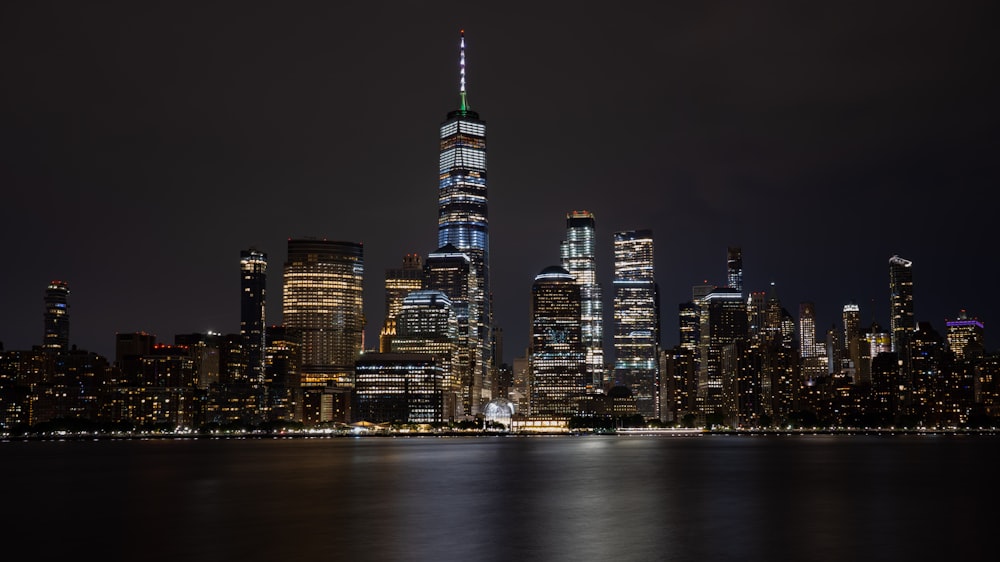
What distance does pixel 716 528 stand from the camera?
69.8 metres

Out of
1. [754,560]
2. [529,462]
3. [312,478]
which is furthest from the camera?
[529,462]

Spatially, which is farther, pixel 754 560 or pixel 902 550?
pixel 902 550

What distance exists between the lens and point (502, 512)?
7900 centimetres

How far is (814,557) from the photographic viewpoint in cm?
5697

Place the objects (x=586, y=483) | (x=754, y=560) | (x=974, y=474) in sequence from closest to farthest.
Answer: (x=754, y=560)
(x=586, y=483)
(x=974, y=474)

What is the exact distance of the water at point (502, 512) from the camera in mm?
59562

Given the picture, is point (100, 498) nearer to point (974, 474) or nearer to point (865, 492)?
point (865, 492)

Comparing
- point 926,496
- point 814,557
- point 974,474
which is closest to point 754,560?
point 814,557

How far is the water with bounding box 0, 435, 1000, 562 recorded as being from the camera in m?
59.6

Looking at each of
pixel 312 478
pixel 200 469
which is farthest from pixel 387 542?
pixel 200 469

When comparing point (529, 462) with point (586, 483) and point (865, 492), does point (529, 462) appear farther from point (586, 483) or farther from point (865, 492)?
point (865, 492)

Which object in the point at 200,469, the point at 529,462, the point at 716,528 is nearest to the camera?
the point at 716,528

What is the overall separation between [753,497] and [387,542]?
43121mm

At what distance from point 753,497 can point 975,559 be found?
37.2 metres
